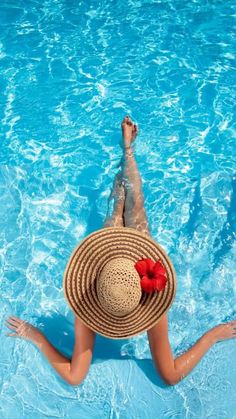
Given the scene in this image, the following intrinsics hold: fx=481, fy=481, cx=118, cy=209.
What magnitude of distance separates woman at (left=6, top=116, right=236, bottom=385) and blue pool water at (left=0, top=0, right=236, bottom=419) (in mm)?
170

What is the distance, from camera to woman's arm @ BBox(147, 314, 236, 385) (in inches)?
159

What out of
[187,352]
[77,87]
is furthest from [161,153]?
[187,352]

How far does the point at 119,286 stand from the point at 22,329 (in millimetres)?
2106

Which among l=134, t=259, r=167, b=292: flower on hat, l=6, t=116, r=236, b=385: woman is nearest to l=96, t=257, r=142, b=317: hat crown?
l=134, t=259, r=167, b=292: flower on hat

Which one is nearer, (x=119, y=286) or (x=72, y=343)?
(x=119, y=286)

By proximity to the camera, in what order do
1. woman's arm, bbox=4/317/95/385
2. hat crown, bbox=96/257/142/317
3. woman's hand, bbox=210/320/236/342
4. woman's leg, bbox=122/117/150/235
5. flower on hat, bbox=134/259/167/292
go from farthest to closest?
woman's leg, bbox=122/117/150/235 < woman's hand, bbox=210/320/236/342 < woman's arm, bbox=4/317/95/385 < flower on hat, bbox=134/259/167/292 < hat crown, bbox=96/257/142/317

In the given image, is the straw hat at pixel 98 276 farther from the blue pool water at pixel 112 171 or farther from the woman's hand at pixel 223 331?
the woman's hand at pixel 223 331

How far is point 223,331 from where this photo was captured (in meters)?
4.80

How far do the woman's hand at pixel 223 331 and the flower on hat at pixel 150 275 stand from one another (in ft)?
5.74

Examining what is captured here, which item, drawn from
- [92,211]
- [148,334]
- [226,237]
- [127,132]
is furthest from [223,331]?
[127,132]

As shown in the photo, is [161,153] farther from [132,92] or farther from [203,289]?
[203,289]

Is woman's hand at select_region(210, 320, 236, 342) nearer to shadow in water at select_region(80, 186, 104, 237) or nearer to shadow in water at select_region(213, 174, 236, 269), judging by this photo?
shadow in water at select_region(213, 174, 236, 269)

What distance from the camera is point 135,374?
468cm

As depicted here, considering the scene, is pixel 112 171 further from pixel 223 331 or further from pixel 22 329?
pixel 223 331
